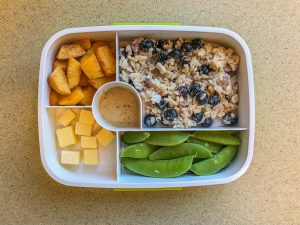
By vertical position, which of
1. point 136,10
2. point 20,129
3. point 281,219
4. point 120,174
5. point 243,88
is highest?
point 136,10

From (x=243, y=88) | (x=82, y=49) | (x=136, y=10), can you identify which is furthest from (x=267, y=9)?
(x=82, y=49)

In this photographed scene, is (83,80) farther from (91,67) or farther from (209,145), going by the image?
(209,145)

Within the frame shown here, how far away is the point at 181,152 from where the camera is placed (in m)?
0.98

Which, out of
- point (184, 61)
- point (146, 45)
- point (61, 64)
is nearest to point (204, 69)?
point (184, 61)

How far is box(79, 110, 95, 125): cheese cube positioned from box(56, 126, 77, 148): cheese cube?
4cm

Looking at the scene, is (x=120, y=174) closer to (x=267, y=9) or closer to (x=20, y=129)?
(x=20, y=129)

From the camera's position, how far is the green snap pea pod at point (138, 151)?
0.97 meters

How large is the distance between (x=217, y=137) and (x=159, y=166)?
171 millimetres

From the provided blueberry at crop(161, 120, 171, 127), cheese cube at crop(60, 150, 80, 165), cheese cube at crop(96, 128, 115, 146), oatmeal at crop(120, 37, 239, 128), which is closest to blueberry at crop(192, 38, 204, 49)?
oatmeal at crop(120, 37, 239, 128)

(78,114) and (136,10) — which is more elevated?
(136,10)

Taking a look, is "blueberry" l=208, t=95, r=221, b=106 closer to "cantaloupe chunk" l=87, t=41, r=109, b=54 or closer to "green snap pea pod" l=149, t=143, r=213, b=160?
"green snap pea pod" l=149, t=143, r=213, b=160

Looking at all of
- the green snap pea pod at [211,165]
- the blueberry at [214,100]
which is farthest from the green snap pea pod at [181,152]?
the blueberry at [214,100]

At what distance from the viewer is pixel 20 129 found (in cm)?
105

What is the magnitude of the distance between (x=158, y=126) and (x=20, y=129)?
390 millimetres
